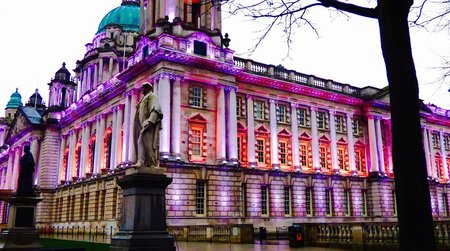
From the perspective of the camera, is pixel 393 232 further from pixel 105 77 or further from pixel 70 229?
pixel 105 77

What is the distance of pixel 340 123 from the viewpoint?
4722cm

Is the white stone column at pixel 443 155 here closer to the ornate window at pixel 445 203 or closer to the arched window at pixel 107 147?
the ornate window at pixel 445 203


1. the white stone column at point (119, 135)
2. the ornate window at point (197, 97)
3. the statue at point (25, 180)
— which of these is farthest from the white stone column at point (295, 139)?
the statue at point (25, 180)

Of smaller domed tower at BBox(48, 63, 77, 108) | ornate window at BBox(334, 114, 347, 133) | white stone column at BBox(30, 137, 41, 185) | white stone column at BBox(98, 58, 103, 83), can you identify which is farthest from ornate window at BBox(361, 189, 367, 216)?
smaller domed tower at BBox(48, 63, 77, 108)

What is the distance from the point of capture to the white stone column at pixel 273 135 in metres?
40.3

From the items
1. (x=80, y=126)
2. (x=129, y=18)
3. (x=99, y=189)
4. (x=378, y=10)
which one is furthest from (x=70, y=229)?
(x=378, y=10)

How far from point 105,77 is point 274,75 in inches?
1165

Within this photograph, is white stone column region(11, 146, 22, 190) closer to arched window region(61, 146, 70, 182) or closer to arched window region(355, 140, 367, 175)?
arched window region(61, 146, 70, 182)

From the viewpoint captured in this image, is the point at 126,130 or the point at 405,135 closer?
the point at 405,135

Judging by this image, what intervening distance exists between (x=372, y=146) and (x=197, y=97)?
21.5m

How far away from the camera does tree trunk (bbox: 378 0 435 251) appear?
6281 millimetres

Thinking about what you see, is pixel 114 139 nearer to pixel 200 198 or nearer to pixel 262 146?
pixel 200 198

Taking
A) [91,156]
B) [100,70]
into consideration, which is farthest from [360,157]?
[100,70]

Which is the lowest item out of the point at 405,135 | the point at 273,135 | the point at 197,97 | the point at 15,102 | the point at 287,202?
the point at 405,135
